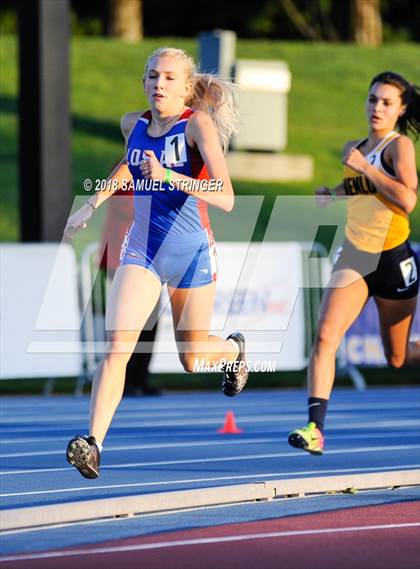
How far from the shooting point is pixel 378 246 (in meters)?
8.56

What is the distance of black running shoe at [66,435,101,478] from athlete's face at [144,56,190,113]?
175 centimetres

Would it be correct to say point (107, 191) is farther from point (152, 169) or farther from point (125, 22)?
point (125, 22)

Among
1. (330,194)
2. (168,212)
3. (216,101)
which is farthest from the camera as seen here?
(330,194)

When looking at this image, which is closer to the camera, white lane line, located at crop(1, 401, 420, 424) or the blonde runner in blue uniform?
the blonde runner in blue uniform

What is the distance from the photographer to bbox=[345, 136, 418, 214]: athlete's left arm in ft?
27.3

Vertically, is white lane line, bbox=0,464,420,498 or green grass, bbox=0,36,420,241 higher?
white lane line, bbox=0,464,420,498

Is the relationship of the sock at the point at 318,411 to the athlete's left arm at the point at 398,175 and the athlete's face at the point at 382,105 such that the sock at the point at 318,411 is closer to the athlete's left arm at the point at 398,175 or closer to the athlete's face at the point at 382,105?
the athlete's left arm at the point at 398,175

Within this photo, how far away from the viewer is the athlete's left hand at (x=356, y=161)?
8.31m

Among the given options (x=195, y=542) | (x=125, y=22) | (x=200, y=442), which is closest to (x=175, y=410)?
(x=200, y=442)

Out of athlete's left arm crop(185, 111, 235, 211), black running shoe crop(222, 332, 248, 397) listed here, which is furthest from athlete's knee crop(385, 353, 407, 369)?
athlete's left arm crop(185, 111, 235, 211)

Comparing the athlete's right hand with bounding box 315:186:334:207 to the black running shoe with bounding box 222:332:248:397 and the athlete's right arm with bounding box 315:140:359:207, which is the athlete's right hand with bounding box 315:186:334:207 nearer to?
the athlete's right arm with bounding box 315:140:359:207

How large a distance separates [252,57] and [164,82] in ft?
81.2

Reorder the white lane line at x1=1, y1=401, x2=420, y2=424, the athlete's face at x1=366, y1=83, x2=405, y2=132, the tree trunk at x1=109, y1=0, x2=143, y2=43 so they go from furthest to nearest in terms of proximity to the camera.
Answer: the tree trunk at x1=109, y1=0, x2=143, y2=43, the white lane line at x1=1, y1=401, x2=420, y2=424, the athlete's face at x1=366, y1=83, x2=405, y2=132

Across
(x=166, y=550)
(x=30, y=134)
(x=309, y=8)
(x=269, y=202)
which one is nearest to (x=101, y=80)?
(x=269, y=202)
